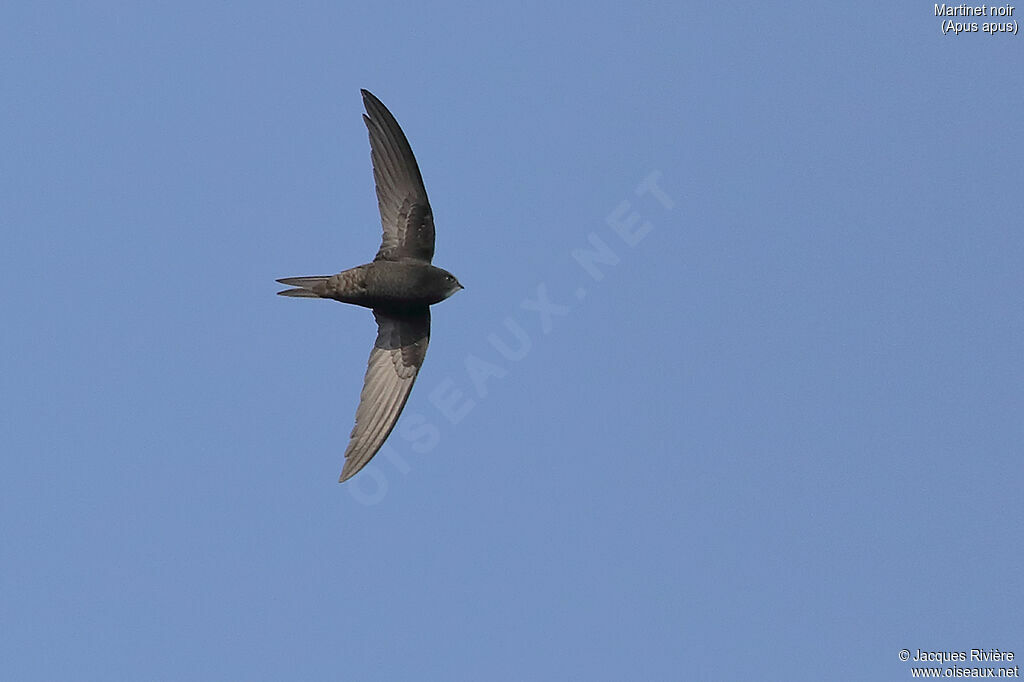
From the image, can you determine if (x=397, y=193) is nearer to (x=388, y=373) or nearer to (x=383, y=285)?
(x=383, y=285)

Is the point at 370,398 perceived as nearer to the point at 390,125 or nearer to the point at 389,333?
the point at 389,333

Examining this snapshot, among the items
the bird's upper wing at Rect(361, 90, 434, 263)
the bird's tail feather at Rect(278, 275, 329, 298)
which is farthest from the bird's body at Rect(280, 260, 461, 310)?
the bird's upper wing at Rect(361, 90, 434, 263)

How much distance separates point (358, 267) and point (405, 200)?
84 centimetres

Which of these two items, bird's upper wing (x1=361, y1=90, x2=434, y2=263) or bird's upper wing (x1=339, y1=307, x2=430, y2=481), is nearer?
bird's upper wing (x1=361, y1=90, x2=434, y2=263)

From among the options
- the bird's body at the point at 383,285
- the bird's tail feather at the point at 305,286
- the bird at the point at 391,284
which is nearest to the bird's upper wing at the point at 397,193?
the bird at the point at 391,284

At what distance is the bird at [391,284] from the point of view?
36.9 feet

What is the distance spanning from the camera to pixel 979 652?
10492 mm

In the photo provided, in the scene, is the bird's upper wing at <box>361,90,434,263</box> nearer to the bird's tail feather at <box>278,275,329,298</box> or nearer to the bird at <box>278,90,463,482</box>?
the bird at <box>278,90,463,482</box>

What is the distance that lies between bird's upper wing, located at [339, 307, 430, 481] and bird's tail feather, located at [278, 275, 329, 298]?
72 cm

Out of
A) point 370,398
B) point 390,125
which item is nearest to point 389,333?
point 370,398

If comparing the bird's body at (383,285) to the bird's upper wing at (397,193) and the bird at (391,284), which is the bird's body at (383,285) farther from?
the bird's upper wing at (397,193)

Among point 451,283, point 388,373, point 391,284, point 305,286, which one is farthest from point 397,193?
point 388,373

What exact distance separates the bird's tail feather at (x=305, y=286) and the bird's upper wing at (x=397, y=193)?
670 millimetres

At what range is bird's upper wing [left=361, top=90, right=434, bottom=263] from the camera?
11219 millimetres
